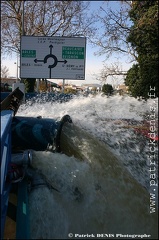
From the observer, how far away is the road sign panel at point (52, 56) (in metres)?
11.5

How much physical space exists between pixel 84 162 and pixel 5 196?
3.04ft

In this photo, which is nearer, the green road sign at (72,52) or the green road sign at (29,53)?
the green road sign at (29,53)

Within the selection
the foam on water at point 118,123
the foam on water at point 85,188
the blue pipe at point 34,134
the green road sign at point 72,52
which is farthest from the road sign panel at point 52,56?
the blue pipe at point 34,134

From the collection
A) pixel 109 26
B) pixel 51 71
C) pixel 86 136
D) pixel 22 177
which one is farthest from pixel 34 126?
pixel 109 26

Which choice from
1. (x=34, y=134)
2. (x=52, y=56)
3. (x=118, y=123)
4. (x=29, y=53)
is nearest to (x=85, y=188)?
(x=34, y=134)

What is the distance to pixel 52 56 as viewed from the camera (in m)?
11.7

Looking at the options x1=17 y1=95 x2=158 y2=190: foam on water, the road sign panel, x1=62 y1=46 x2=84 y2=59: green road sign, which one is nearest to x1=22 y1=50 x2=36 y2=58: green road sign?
the road sign panel

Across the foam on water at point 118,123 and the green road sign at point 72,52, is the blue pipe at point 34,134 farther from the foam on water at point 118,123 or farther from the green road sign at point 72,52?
the green road sign at point 72,52

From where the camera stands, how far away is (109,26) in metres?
15.0

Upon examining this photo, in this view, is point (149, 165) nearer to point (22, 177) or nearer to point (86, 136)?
point (86, 136)

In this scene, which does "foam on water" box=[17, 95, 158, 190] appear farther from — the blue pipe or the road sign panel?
the road sign panel

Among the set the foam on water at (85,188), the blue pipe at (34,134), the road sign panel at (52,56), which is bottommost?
the foam on water at (85,188)

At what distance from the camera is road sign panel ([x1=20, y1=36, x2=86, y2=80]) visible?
1155 centimetres

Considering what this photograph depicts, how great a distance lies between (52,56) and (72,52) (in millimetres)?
835
